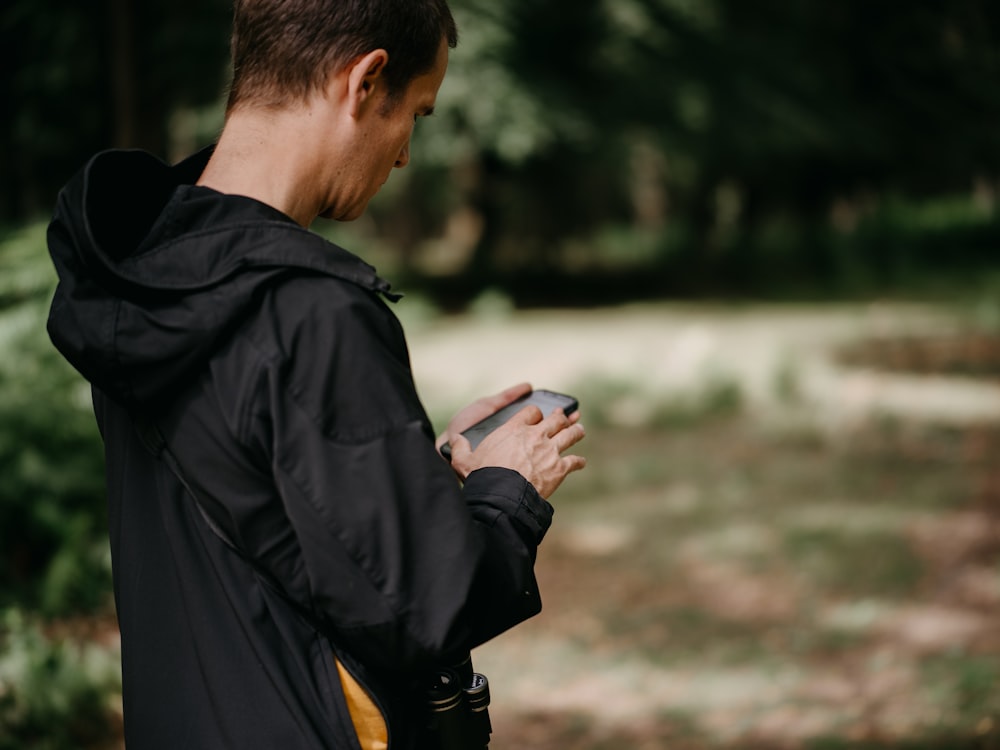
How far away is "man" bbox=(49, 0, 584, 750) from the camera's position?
4.23 feet

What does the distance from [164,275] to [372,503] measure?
0.42 m

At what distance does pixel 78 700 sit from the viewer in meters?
4.00

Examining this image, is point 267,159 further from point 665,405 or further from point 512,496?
point 665,405

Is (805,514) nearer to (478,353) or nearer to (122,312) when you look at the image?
(122,312)

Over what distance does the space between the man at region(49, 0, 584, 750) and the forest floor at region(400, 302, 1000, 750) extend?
10.8ft

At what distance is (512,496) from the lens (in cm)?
151

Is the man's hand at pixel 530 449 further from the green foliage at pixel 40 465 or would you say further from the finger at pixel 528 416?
the green foliage at pixel 40 465

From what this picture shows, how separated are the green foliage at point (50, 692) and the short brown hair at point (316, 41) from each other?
308cm

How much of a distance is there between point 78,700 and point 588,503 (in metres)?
4.48

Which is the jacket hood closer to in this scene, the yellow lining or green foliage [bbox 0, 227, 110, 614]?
the yellow lining

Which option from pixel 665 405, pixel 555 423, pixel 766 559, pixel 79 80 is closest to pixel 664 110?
pixel 665 405

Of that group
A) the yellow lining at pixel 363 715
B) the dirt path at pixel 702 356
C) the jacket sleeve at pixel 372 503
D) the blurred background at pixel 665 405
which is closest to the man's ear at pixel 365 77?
the jacket sleeve at pixel 372 503

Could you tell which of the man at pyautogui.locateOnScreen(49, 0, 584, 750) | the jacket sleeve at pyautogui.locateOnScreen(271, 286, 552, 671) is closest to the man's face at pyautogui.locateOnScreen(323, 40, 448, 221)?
the man at pyautogui.locateOnScreen(49, 0, 584, 750)

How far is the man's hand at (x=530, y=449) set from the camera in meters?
1.61
